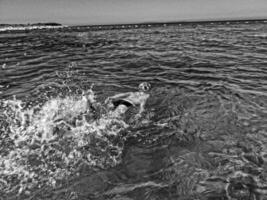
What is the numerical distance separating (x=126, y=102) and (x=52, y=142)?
3531mm

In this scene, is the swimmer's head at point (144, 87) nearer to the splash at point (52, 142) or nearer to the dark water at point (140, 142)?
the dark water at point (140, 142)

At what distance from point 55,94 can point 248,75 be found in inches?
403

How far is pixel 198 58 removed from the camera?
1869cm

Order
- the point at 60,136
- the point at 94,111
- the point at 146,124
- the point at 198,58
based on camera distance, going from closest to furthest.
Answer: the point at 60,136
the point at 146,124
the point at 94,111
the point at 198,58

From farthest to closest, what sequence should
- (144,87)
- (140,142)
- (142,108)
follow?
(144,87), (142,108), (140,142)

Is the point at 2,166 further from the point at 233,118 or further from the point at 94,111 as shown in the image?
the point at 233,118

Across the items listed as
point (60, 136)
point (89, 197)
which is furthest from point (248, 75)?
point (89, 197)

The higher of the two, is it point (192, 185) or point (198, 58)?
point (198, 58)

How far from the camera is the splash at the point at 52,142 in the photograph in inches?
→ 203

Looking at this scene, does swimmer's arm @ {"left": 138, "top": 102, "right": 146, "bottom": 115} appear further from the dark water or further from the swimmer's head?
the swimmer's head

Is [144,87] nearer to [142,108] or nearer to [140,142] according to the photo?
[142,108]

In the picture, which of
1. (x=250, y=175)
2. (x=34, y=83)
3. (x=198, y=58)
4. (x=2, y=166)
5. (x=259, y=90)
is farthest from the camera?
(x=198, y=58)

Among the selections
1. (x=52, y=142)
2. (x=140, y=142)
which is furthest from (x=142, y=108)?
(x=52, y=142)

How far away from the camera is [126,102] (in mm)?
9273
